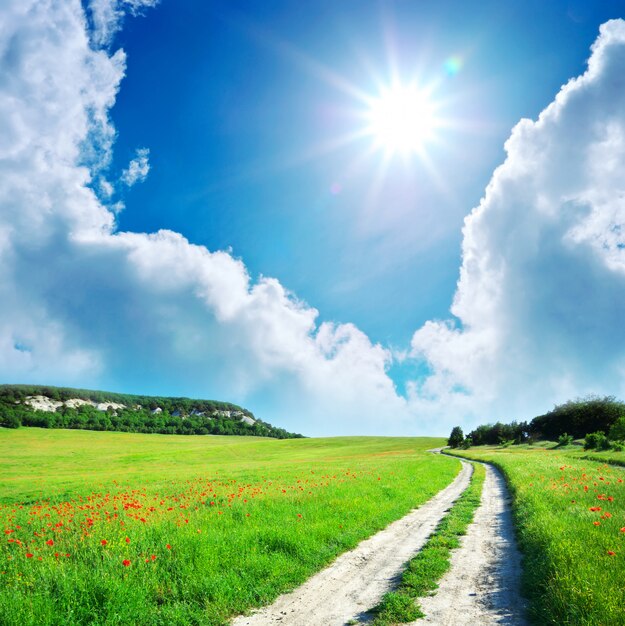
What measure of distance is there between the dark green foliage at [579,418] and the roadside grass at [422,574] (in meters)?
96.2

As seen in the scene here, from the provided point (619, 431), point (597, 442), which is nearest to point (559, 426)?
point (619, 431)

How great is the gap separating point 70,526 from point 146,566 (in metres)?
6.40

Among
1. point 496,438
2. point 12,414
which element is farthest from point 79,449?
point 496,438

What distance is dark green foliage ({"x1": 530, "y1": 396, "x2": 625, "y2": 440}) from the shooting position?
91969 mm

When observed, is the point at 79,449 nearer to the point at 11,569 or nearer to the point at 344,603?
the point at 11,569

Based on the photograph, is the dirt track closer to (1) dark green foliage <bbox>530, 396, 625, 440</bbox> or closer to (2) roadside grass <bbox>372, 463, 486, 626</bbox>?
(2) roadside grass <bbox>372, 463, 486, 626</bbox>

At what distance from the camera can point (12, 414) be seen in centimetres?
12888

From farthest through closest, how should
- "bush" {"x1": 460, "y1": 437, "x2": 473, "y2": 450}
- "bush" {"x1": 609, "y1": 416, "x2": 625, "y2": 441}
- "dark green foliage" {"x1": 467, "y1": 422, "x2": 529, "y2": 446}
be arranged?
1. "dark green foliage" {"x1": 467, "y1": 422, "x2": 529, "y2": 446}
2. "bush" {"x1": 460, "y1": 437, "x2": 473, "y2": 450}
3. "bush" {"x1": 609, "y1": 416, "x2": 625, "y2": 441}

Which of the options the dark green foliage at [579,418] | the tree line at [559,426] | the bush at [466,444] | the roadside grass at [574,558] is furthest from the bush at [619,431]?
the bush at [466,444]

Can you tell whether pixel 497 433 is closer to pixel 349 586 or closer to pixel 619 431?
pixel 619 431

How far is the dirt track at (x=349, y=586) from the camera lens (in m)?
6.42

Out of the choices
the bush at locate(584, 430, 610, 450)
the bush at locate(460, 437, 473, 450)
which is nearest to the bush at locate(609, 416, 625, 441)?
the bush at locate(584, 430, 610, 450)

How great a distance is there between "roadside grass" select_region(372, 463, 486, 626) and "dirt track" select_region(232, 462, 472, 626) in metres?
0.29

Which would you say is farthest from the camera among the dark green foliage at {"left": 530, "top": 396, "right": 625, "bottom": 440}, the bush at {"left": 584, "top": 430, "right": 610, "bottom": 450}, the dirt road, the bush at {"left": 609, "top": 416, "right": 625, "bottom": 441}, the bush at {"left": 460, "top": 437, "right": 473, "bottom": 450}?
the bush at {"left": 460, "top": 437, "right": 473, "bottom": 450}
